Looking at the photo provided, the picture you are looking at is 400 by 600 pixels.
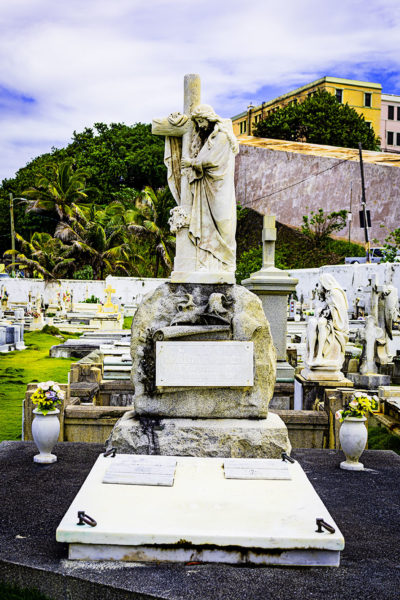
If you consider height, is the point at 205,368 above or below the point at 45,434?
above

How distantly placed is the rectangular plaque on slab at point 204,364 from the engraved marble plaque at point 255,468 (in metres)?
0.65

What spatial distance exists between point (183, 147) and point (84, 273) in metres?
30.1

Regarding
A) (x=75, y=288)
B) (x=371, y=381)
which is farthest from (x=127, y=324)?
(x=371, y=381)

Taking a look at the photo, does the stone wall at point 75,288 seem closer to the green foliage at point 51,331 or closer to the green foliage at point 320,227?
the green foliage at point 320,227

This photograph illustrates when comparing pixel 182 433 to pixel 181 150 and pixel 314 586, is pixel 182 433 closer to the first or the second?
pixel 314 586

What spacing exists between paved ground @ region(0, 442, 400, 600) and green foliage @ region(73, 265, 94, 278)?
101 feet

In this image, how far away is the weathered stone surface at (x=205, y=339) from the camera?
16.0 feet

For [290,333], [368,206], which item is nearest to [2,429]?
[290,333]

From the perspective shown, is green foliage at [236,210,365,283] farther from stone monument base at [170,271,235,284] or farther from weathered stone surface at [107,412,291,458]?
weathered stone surface at [107,412,291,458]

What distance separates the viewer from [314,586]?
9.89 feet

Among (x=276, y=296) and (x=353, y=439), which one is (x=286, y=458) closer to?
(x=353, y=439)

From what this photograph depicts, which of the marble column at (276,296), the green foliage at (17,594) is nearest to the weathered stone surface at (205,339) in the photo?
the green foliage at (17,594)

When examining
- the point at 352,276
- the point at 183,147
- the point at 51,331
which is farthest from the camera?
the point at 352,276

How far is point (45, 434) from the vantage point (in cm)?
499
